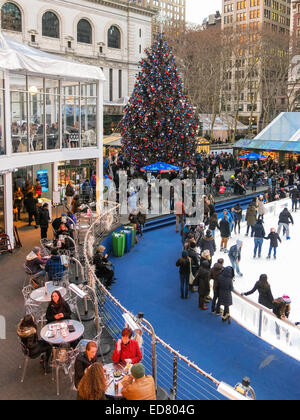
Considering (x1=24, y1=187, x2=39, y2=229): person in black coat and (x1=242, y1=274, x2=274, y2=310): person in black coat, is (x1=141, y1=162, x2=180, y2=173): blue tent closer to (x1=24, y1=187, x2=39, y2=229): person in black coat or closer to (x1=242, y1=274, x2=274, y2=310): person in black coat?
(x1=24, y1=187, x2=39, y2=229): person in black coat

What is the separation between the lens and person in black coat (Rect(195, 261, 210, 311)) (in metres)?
10.1

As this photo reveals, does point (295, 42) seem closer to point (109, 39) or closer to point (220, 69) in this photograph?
point (220, 69)

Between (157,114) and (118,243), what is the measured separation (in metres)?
9.96

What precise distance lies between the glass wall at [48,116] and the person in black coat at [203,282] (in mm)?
7607

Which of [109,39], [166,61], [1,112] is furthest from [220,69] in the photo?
[1,112]

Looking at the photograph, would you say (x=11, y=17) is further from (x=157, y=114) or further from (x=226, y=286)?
(x=226, y=286)

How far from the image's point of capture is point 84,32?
4859 cm

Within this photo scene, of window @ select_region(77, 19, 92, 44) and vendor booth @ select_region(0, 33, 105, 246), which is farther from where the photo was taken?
window @ select_region(77, 19, 92, 44)

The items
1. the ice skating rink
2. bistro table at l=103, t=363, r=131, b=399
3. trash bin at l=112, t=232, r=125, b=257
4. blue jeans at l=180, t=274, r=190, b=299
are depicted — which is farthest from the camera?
trash bin at l=112, t=232, r=125, b=257

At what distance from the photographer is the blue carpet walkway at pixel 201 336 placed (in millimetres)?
7645

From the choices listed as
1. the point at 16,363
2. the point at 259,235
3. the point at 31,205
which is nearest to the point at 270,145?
the point at 259,235

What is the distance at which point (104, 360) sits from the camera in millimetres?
7086

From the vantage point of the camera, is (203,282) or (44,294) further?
(203,282)

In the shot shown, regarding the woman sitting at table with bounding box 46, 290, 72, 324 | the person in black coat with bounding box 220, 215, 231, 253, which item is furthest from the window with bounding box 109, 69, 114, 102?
the woman sitting at table with bounding box 46, 290, 72, 324
